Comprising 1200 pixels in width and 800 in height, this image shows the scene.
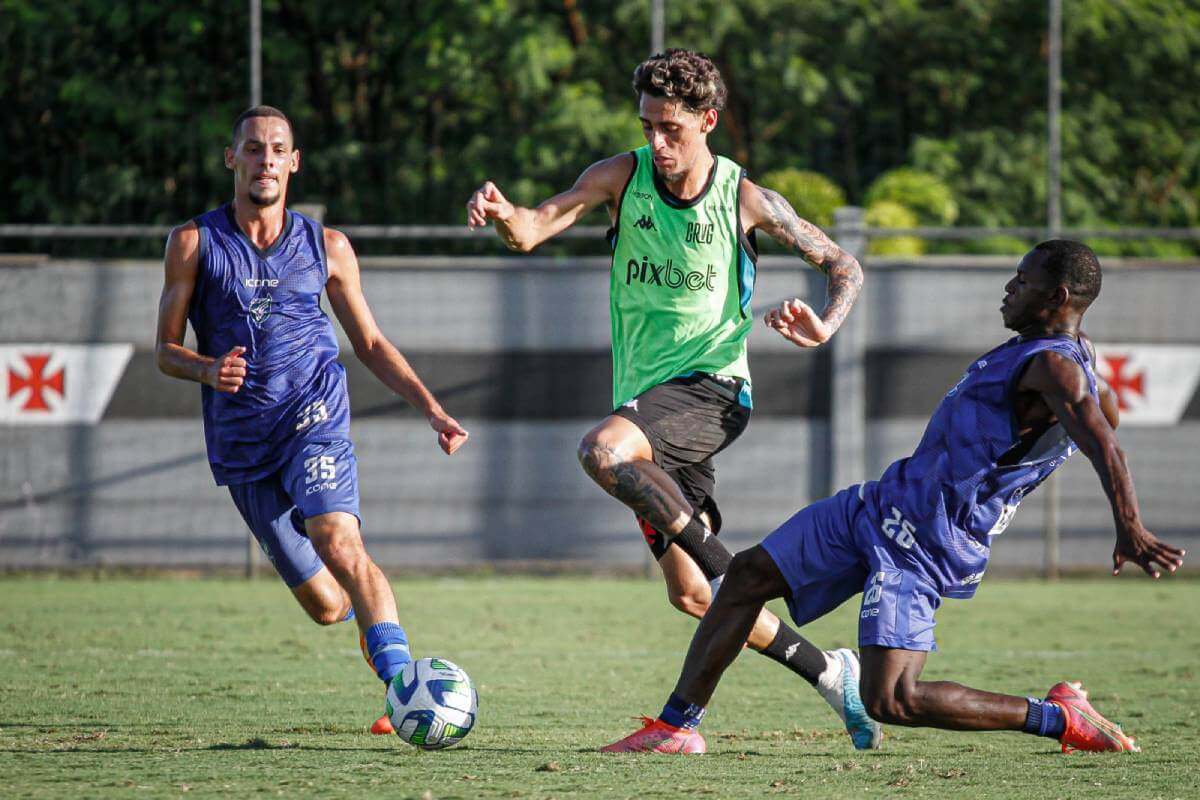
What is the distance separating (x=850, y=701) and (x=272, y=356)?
241 cm

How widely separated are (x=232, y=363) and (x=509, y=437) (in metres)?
6.42

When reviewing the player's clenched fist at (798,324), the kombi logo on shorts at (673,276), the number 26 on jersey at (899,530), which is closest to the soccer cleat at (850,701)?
the number 26 on jersey at (899,530)

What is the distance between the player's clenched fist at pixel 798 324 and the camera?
5.06m

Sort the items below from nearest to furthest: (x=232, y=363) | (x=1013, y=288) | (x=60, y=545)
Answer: (x=1013, y=288) < (x=232, y=363) < (x=60, y=545)

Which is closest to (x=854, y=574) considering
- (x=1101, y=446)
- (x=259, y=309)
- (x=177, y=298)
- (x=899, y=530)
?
(x=899, y=530)

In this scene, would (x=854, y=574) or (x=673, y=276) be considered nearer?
(x=854, y=574)

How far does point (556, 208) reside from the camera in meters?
5.71

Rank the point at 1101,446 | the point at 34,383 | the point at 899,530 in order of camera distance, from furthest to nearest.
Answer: the point at 34,383, the point at 899,530, the point at 1101,446

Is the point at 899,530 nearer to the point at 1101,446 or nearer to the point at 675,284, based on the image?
the point at 1101,446

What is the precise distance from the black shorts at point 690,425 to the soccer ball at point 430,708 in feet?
3.04

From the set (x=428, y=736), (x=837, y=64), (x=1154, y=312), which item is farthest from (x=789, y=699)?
(x=837, y=64)

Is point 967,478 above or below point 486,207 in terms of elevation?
below

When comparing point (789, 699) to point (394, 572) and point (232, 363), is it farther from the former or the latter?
point (394, 572)

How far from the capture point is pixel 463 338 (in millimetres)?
11617
